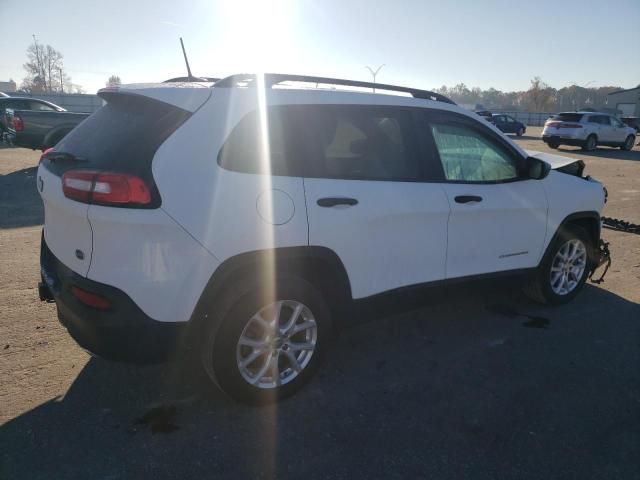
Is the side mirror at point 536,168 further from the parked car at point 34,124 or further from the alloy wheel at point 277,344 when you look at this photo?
the parked car at point 34,124

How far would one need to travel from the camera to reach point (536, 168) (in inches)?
145

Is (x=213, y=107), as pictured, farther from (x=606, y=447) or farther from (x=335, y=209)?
(x=606, y=447)

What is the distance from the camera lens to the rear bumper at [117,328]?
230 centimetres

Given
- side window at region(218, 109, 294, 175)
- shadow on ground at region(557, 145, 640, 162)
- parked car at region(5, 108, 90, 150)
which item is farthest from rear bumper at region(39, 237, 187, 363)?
shadow on ground at region(557, 145, 640, 162)

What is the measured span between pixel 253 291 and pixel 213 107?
1013 millimetres

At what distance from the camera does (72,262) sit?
8.07 feet

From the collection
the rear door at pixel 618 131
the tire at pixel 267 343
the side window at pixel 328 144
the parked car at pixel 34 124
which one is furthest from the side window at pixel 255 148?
the rear door at pixel 618 131

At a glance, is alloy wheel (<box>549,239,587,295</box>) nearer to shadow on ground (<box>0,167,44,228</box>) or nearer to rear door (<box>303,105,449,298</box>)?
rear door (<box>303,105,449,298</box>)

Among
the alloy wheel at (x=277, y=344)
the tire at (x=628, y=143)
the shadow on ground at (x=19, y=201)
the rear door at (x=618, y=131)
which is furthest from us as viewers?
the tire at (x=628, y=143)

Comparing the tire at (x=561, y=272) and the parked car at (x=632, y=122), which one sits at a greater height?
the parked car at (x=632, y=122)

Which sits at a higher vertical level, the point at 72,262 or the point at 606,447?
the point at 72,262

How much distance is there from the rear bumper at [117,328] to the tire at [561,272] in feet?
10.5

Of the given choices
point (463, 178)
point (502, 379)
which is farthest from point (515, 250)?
point (502, 379)

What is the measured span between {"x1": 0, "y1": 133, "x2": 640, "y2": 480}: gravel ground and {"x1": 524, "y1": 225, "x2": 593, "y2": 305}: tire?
0.84ft
